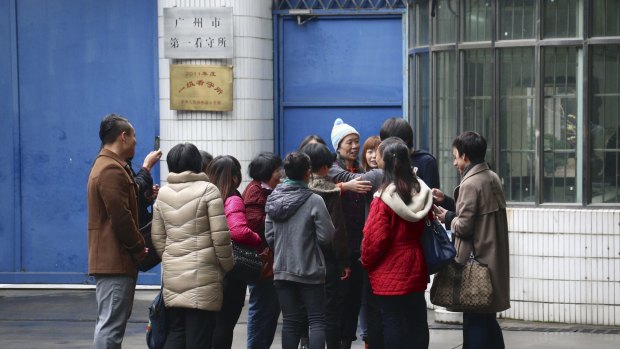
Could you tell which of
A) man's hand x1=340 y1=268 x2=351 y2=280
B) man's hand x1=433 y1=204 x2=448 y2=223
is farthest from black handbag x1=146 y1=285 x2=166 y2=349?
man's hand x1=433 y1=204 x2=448 y2=223

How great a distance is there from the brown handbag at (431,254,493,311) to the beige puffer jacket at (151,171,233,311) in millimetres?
1480

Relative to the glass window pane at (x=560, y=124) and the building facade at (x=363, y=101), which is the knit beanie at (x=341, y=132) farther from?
the glass window pane at (x=560, y=124)

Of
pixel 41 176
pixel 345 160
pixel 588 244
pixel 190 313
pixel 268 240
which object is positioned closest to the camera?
pixel 190 313

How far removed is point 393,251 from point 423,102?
12.4 feet

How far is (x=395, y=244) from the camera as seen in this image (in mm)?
7648

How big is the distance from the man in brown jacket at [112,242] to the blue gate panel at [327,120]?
4516 millimetres

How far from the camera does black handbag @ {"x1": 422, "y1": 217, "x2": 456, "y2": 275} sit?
768 centimetres

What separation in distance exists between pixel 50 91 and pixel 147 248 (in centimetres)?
507

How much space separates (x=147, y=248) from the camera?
7758 mm

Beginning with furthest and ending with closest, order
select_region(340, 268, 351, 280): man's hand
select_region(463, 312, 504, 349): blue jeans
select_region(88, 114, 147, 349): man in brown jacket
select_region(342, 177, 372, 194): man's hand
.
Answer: select_region(340, 268, 351, 280): man's hand, select_region(342, 177, 372, 194): man's hand, select_region(463, 312, 504, 349): blue jeans, select_region(88, 114, 147, 349): man in brown jacket

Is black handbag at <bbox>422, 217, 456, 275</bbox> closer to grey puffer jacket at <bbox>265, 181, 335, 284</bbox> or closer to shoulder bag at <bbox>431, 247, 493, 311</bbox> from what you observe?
shoulder bag at <bbox>431, 247, 493, 311</bbox>

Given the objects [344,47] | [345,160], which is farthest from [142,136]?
[345,160]

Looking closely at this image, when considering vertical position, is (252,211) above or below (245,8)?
below

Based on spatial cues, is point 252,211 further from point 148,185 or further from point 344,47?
point 344,47
